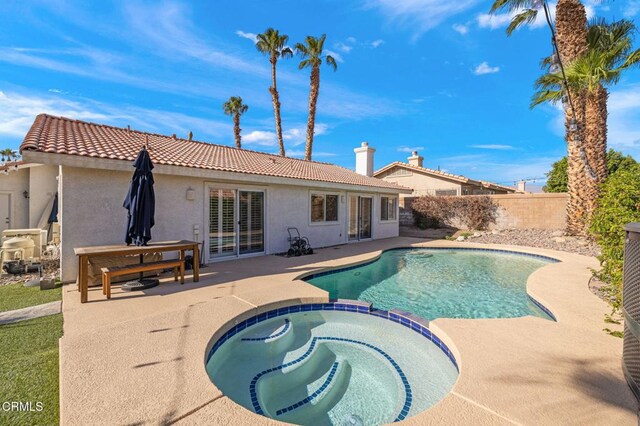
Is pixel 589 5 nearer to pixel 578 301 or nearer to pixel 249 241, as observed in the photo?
pixel 578 301

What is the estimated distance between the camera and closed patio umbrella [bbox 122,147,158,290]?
691 centimetres

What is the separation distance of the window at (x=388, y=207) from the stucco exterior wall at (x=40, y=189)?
18.5 meters

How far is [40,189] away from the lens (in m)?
15.1

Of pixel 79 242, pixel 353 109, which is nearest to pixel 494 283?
pixel 79 242

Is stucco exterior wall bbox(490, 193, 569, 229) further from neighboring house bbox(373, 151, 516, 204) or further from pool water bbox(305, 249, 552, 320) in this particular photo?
pool water bbox(305, 249, 552, 320)

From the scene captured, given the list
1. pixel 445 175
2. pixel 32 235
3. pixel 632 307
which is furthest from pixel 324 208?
pixel 445 175

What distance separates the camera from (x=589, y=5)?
44.3ft

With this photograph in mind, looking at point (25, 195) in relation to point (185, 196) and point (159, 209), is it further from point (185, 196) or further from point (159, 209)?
point (185, 196)

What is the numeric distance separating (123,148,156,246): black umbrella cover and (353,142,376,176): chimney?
1756 cm

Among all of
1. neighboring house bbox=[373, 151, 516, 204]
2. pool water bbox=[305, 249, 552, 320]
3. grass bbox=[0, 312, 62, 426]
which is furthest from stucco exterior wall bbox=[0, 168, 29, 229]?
neighboring house bbox=[373, 151, 516, 204]

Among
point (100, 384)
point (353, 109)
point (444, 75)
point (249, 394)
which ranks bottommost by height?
point (249, 394)

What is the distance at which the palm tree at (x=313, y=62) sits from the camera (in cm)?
2514

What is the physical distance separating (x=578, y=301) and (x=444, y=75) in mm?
24830

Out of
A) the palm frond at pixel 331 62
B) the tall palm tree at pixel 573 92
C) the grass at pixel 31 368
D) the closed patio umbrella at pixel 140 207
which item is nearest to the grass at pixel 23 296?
the grass at pixel 31 368
